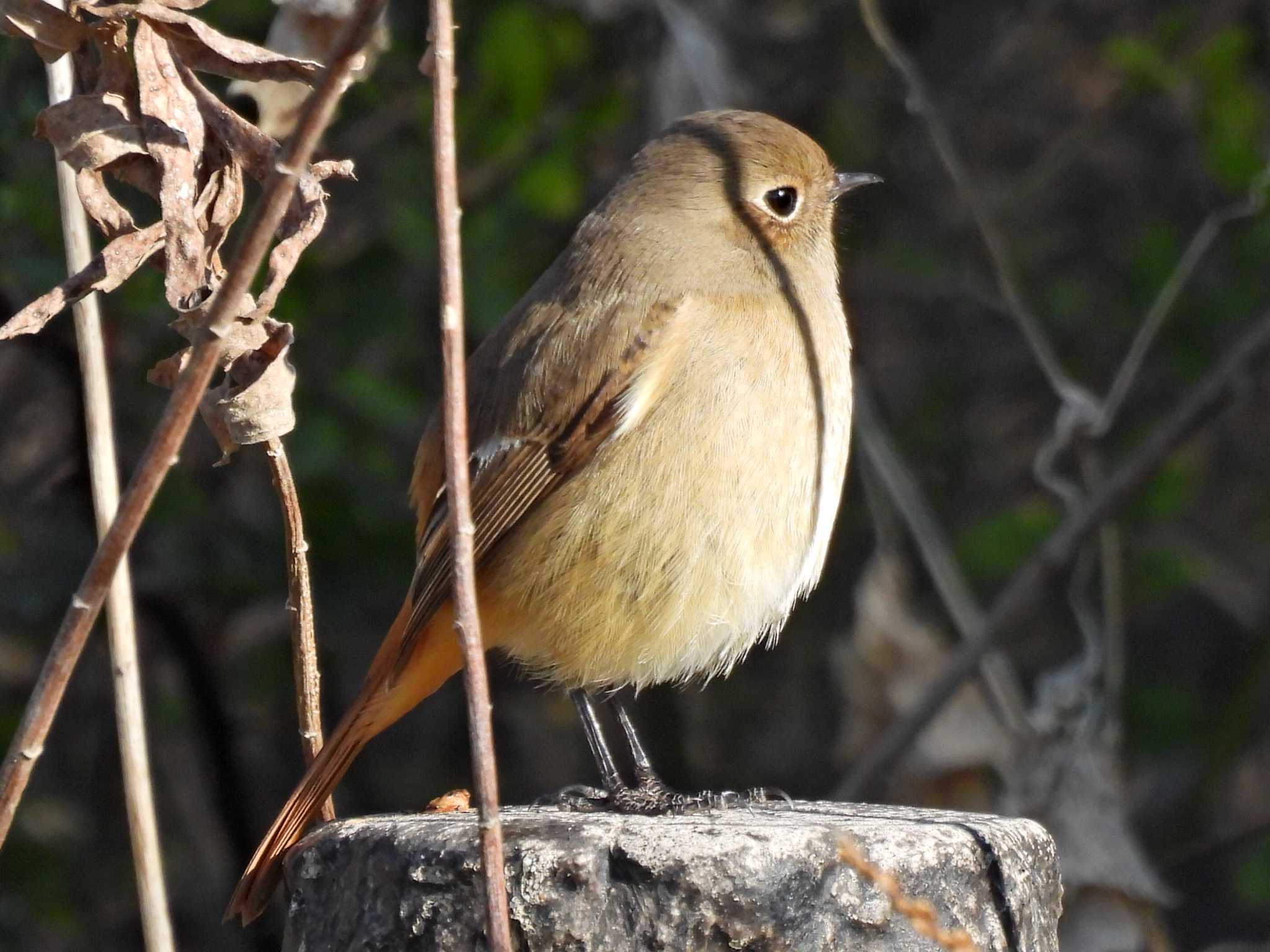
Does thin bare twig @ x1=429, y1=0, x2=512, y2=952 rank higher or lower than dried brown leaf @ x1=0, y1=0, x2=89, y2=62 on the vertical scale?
lower

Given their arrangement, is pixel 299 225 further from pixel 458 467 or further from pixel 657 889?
pixel 657 889

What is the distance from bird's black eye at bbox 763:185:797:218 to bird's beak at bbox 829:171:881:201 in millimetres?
118

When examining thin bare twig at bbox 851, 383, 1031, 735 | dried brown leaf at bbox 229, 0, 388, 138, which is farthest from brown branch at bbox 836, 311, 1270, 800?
dried brown leaf at bbox 229, 0, 388, 138

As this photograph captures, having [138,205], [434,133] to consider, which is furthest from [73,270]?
[138,205]

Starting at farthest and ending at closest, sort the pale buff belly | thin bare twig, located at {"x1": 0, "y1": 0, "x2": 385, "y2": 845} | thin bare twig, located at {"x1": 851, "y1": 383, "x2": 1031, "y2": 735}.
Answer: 1. thin bare twig, located at {"x1": 851, "y1": 383, "x2": 1031, "y2": 735}
2. the pale buff belly
3. thin bare twig, located at {"x1": 0, "y1": 0, "x2": 385, "y2": 845}

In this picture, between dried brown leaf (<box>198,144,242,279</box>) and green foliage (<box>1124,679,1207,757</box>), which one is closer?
dried brown leaf (<box>198,144,242,279</box>)

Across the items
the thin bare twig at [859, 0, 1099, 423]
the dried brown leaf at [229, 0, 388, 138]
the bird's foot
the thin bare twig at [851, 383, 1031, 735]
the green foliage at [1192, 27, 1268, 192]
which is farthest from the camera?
the green foliage at [1192, 27, 1268, 192]

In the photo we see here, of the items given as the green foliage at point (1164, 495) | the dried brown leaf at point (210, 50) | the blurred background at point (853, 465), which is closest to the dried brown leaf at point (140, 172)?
the dried brown leaf at point (210, 50)

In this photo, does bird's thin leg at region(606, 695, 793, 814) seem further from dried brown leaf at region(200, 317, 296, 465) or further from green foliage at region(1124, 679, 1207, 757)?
green foliage at region(1124, 679, 1207, 757)

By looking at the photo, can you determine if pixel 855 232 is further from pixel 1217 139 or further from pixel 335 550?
pixel 335 550

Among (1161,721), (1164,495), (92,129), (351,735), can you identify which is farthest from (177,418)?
(1161,721)

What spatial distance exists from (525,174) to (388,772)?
2.62m

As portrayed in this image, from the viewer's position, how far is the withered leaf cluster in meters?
2.30

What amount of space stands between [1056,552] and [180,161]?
3638 millimetres
